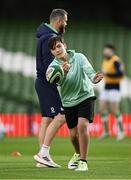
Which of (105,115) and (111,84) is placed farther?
(111,84)

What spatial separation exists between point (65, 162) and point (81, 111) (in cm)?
221

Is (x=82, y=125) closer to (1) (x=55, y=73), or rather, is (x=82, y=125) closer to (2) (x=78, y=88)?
(2) (x=78, y=88)

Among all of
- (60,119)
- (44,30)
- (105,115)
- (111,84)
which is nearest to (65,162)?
(60,119)

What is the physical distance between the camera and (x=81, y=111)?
477 inches

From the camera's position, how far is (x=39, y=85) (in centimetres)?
1338

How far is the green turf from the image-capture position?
11.3 metres

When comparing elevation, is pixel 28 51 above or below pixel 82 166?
above

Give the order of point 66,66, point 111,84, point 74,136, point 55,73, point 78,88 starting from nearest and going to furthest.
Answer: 1. point 55,73
2. point 66,66
3. point 78,88
4. point 74,136
5. point 111,84

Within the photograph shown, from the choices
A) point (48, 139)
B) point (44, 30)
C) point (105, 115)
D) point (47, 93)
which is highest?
point (44, 30)

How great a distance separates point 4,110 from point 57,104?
45.4ft

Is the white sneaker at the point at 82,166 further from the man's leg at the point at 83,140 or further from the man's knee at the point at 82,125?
the man's knee at the point at 82,125

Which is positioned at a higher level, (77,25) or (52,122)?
(77,25)

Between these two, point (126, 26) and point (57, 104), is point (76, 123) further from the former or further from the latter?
point (126, 26)

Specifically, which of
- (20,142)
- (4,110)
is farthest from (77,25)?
(20,142)
